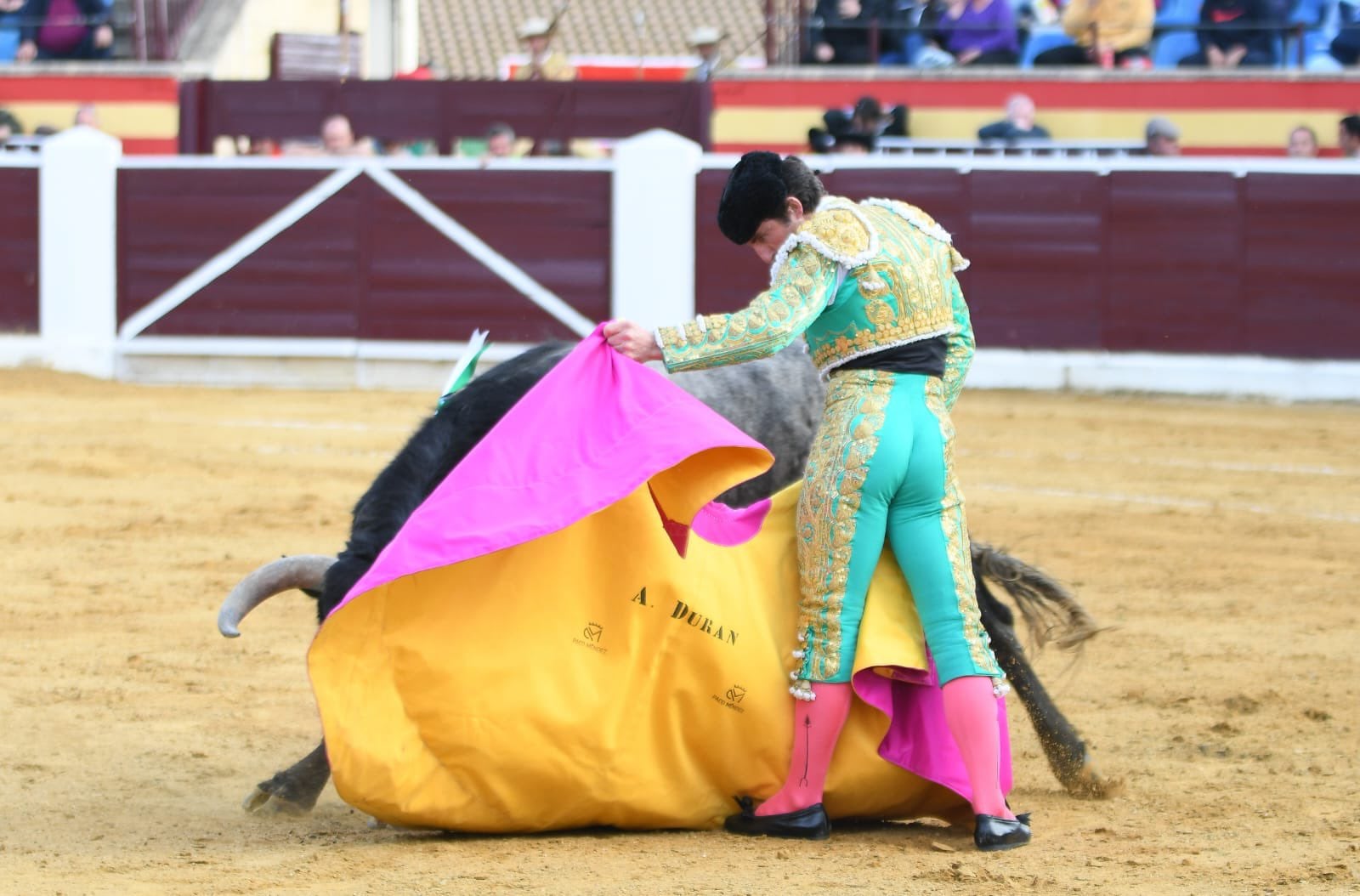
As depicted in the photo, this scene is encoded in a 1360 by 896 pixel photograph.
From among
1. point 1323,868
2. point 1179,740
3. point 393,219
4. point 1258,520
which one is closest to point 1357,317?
point 1258,520

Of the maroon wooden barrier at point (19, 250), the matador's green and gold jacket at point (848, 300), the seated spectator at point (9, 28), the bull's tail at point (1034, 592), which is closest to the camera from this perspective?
the matador's green and gold jacket at point (848, 300)

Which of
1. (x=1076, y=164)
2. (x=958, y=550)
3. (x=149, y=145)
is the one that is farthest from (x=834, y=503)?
(x=149, y=145)

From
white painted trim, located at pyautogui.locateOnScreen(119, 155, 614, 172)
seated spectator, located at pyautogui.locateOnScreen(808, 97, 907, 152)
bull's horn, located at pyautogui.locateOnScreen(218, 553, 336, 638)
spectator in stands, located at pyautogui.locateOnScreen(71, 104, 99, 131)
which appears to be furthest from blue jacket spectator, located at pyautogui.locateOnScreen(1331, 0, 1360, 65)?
bull's horn, located at pyautogui.locateOnScreen(218, 553, 336, 638)

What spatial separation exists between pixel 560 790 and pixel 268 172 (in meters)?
7.30

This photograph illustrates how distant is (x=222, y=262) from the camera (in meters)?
9.62

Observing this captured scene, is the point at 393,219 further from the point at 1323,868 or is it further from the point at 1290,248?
the point at 1323,868

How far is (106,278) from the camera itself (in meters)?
9.63

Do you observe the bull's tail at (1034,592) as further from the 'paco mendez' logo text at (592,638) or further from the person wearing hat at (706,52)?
the person wearing hat at (706,52)

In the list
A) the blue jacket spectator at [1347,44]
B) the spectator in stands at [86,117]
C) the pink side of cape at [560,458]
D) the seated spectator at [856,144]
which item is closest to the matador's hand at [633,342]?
the pink side of cape at [560,458]

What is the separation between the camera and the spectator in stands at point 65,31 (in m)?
11.7

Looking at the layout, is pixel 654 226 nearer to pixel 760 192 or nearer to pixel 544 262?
pixel 544 262

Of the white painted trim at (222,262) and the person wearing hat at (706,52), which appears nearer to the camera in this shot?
the white painted trim at (222,262)

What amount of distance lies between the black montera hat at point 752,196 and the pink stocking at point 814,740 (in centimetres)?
67

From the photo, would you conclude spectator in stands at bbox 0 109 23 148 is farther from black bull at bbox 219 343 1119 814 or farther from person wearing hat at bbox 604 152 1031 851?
person wearing hat at bbox 604 152 1031 851
